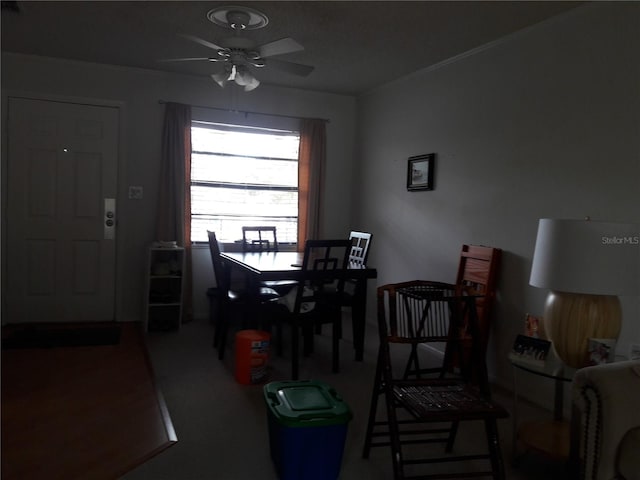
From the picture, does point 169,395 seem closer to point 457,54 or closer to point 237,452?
point 237,452

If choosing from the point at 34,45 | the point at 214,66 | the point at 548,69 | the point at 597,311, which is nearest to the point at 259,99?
the point at 214,66

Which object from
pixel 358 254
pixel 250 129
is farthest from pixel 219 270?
pixel 250 129

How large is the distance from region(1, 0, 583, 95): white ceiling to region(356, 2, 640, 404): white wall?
0.22 meters

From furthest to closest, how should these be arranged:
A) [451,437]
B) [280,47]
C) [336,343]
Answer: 1. [336,343]
2. [280,47]
3. [451,437]

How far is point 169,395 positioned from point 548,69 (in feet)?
9.99

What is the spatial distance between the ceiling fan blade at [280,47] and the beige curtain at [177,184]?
1.72 meters

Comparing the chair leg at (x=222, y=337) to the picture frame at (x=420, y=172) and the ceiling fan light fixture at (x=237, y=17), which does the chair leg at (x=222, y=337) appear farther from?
the ceiling fan light fixture at (x=237, y=17)

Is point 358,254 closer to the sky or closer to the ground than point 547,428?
closer to the sky

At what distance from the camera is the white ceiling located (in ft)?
9.58

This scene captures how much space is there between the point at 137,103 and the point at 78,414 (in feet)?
9.59

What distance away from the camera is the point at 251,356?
3.01 m

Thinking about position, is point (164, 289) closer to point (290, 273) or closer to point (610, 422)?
point (290, 273)

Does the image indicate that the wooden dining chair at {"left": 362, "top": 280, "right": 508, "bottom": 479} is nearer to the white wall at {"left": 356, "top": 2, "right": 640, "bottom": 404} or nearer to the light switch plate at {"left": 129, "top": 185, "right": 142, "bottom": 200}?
the white wall at {"left": 356, "top": 2, "right": 640, "bottom": 404}

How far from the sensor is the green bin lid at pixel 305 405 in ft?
6.12
